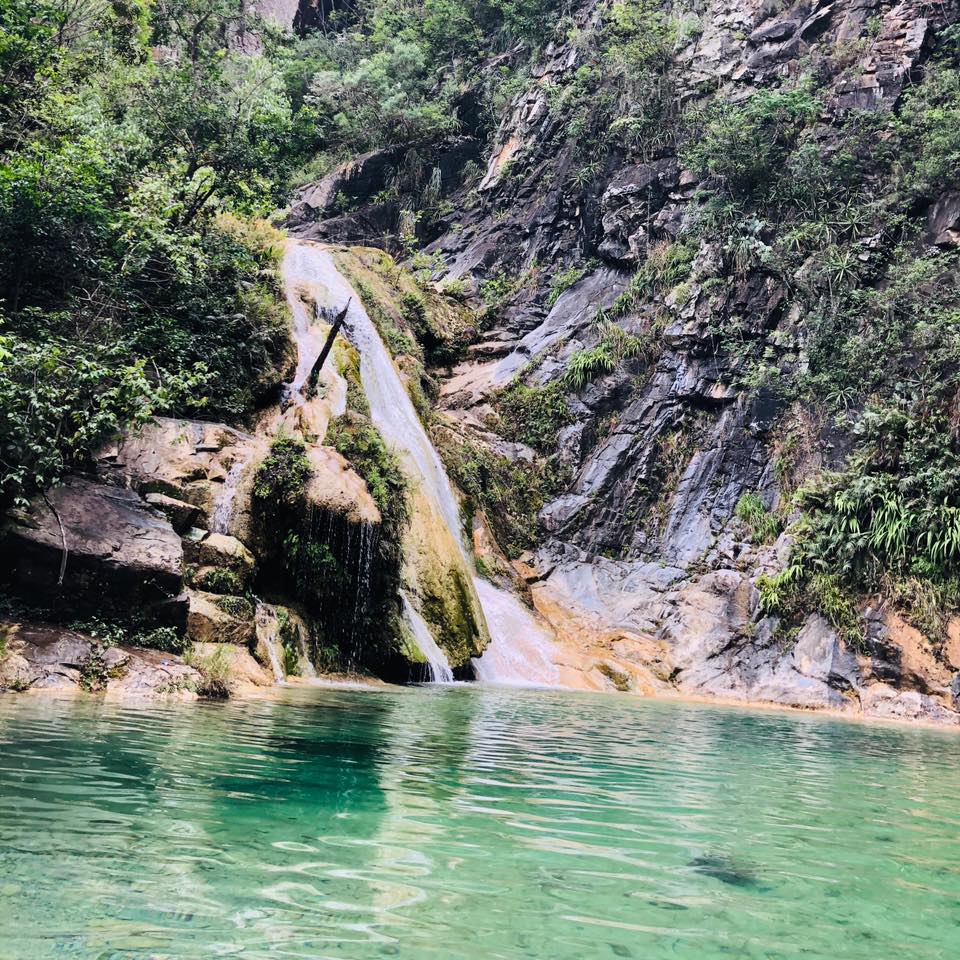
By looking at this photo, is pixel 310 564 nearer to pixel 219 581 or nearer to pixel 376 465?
pixel 219 581

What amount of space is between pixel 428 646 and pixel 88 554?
6.25 meters

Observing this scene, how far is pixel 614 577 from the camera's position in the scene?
20.6m

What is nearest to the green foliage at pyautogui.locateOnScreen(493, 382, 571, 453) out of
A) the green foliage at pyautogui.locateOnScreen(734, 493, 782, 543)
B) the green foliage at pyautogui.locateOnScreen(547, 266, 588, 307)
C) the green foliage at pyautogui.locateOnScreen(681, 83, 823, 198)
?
the green foliage at pyautogui.locateOnScreen(547, 266, 588, 307)

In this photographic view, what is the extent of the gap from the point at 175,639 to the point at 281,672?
2170mm

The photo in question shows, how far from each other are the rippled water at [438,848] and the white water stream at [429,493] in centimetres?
822

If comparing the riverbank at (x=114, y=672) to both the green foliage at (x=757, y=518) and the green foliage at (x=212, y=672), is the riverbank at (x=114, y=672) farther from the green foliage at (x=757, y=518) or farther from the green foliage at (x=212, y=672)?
the green foliage at (x=757, y=518)

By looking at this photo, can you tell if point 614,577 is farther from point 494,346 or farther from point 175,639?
point 175,639

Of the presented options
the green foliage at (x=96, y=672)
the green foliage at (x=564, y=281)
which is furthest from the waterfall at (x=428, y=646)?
the green foliage at (x=564, y=281)

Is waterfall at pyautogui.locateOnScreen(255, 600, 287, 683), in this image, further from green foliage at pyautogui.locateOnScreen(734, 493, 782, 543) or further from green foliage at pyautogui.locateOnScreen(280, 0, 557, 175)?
green foliage at pyautogui.locateOnScreen(280, 0, 557, 175)

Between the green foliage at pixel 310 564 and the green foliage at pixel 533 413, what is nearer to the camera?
the green foliage at pixel 310 564

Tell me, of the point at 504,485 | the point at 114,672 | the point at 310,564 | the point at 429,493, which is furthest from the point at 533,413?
the point at 114,672

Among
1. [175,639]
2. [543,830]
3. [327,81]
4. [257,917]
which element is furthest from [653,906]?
[327,81]

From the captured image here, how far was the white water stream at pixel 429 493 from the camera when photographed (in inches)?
598

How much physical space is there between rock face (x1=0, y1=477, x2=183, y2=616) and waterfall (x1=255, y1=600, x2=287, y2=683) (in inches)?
80.0
